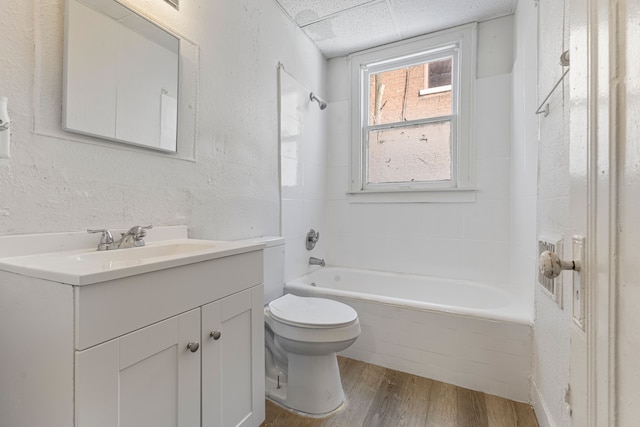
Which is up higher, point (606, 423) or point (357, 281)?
point (606, 423)

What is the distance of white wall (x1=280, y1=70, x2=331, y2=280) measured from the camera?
2193 mm

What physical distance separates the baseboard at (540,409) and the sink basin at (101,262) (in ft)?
4.57

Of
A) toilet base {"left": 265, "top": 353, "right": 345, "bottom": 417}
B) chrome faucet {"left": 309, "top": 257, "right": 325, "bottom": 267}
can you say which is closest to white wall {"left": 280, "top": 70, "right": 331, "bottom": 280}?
chrome faucet {"left": 309, "top": 257, "right": 325, "bottom": 267}

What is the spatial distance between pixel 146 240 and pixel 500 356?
1807 mm

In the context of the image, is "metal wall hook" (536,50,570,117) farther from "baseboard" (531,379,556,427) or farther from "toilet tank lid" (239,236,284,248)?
"toilet tank lid" (239,236,284,248)

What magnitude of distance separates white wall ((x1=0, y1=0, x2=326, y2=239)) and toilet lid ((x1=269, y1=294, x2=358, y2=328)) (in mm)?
494

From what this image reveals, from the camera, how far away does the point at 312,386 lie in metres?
1.45

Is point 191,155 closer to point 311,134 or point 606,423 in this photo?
point 311,134

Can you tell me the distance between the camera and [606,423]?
0.36 metres

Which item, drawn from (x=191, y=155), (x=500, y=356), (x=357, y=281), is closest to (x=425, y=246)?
(x=357, y=281)

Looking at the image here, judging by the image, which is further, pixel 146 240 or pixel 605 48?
pixel 146 240

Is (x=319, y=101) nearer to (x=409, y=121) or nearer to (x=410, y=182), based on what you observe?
(x=409, y=121)

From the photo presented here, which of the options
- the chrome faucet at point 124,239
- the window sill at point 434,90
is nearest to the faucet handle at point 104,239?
the chrome faucet at point 124,239

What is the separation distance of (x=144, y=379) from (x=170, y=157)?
923mm
